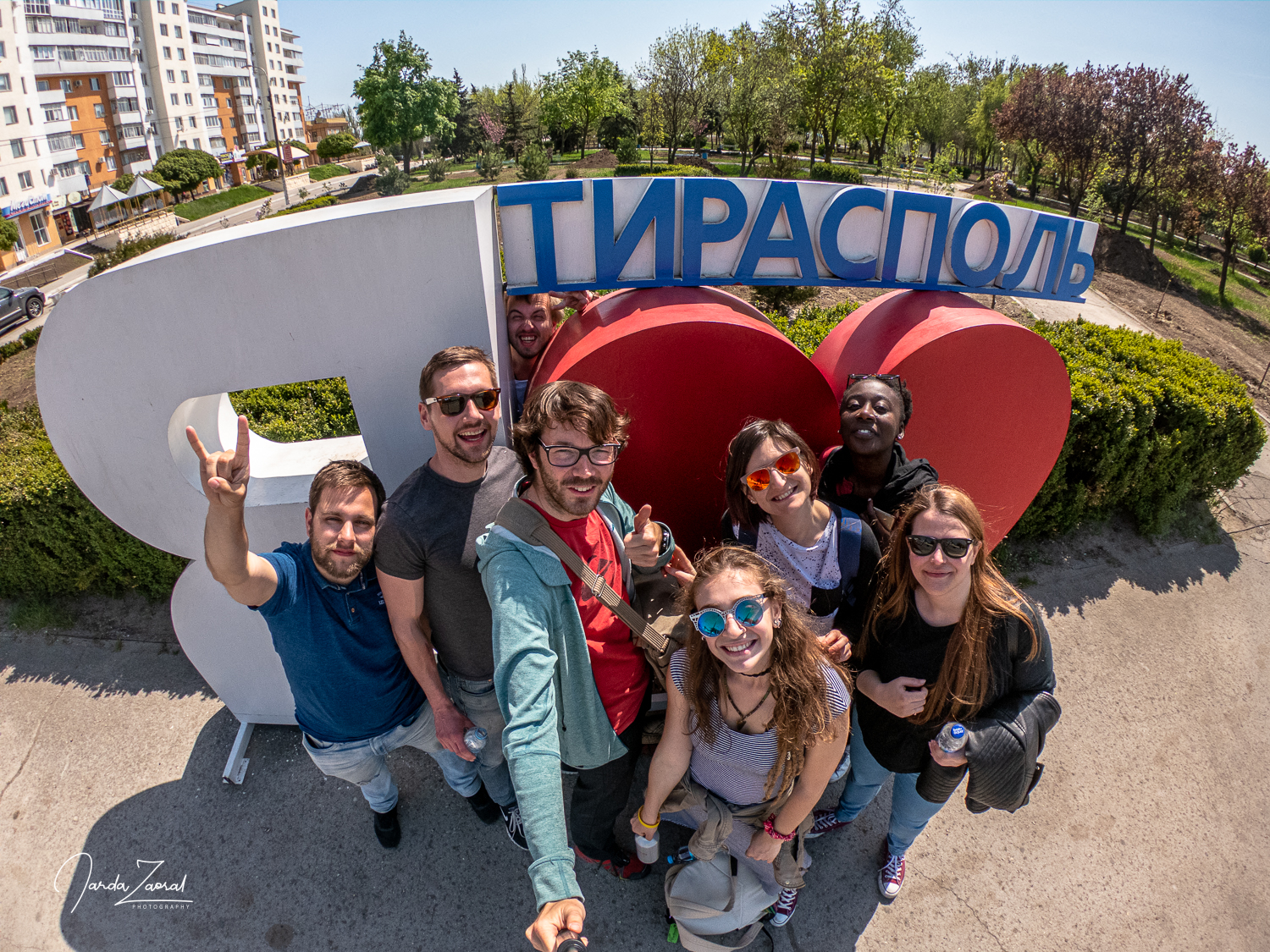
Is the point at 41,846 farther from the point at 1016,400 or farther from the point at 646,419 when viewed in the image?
the point at 1016,400

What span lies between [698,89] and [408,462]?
3893cm

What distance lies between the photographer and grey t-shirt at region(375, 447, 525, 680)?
281 cm

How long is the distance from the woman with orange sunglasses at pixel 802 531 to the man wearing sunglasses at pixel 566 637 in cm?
48

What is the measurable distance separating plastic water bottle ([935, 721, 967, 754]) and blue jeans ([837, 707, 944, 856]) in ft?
1.89

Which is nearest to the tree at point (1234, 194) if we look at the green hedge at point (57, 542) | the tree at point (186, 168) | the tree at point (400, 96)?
the green hedge at point (57, 542)

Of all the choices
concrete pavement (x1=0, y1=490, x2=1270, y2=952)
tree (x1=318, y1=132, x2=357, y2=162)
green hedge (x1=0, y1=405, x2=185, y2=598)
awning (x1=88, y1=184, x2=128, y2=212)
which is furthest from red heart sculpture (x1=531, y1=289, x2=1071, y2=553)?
tree (x1=318, y1=132, x2=357, y2=162)

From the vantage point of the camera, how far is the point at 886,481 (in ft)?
11.9

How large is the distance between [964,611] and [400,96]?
57.6 metres

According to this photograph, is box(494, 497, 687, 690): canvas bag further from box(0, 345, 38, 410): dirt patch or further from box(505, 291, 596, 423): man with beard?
box(0, 345, 38, 410): dirt patch

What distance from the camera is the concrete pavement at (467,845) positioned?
360 centimetres

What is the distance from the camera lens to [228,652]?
4.35 m

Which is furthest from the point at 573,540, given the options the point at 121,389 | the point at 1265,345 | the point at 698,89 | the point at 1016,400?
→ the point at 698,89

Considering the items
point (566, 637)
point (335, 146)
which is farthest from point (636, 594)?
point (335, 146)

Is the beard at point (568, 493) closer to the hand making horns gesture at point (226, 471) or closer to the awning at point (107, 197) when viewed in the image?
the hand making horns gesture at point (226, 471)
